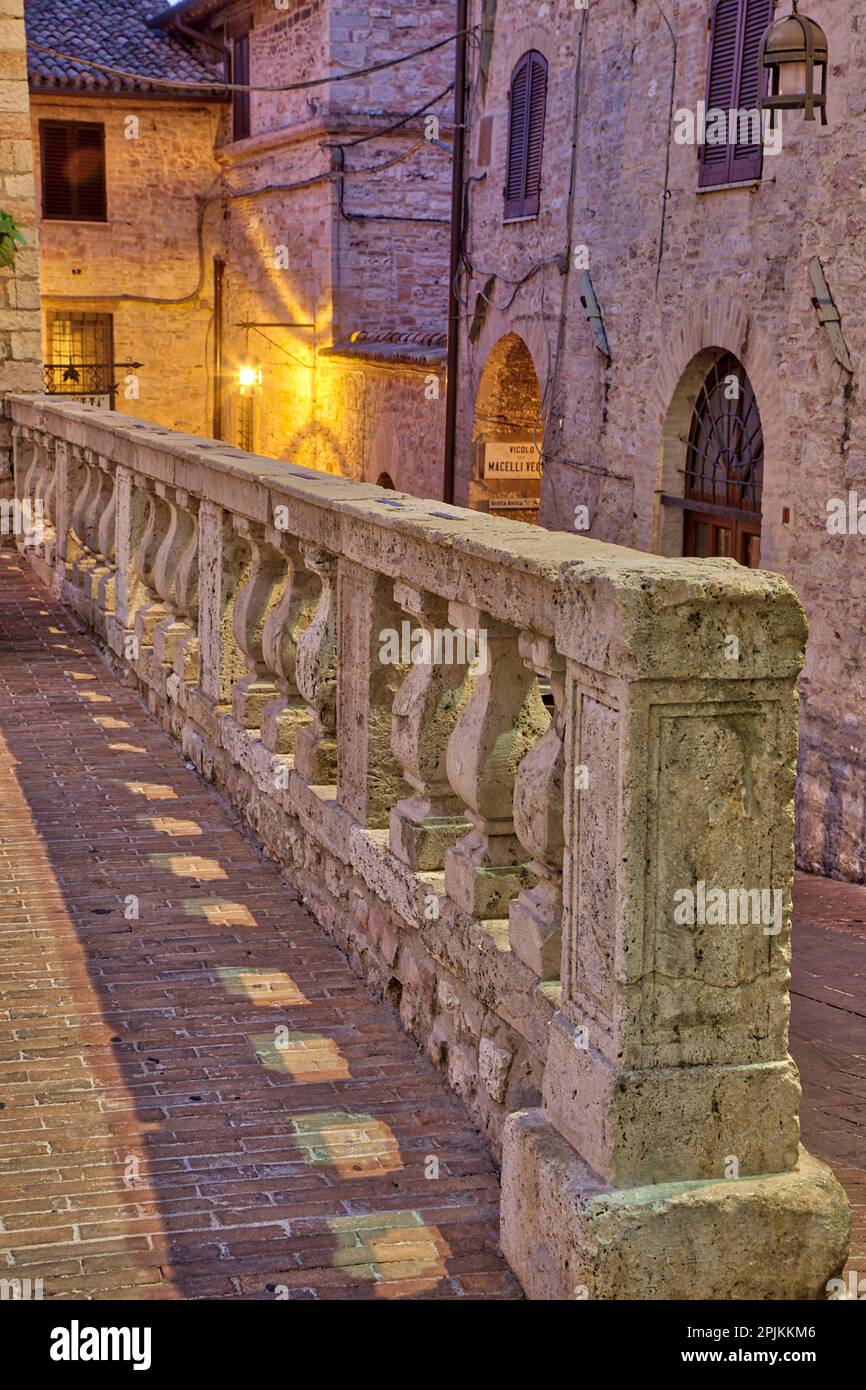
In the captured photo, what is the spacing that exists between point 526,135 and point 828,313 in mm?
6536

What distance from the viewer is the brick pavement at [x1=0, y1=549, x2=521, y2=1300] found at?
130 inches

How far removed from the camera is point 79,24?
27547mm

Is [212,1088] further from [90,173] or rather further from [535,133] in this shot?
[90,173]

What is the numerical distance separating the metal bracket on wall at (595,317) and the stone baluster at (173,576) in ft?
23.6

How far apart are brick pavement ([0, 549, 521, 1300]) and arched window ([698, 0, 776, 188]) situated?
7420 mm

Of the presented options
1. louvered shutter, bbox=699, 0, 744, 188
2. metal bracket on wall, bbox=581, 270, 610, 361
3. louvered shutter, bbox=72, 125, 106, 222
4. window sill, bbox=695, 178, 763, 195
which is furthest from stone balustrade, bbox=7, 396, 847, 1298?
louvered shutter, bbox=72, 125, 106, 222

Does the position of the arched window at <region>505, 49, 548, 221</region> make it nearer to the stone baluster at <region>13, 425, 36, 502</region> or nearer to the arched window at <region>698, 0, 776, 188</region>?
the arched window at <region>698, 0, 776, 188</region>

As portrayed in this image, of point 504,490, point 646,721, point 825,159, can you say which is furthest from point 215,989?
point 504,490

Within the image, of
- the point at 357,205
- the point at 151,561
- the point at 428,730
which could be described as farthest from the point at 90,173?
the point at 428,730

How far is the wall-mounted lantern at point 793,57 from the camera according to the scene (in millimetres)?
9234

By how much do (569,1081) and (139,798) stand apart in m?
3.69

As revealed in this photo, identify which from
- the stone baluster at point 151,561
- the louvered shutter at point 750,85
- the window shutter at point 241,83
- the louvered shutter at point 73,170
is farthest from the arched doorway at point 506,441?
the louvered shutter at point 73,170

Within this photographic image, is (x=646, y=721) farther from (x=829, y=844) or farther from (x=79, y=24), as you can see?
(x=79, y=24)

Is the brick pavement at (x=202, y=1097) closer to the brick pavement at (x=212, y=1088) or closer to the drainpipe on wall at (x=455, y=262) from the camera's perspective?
the brick pavement at (x=212, y=1088)
